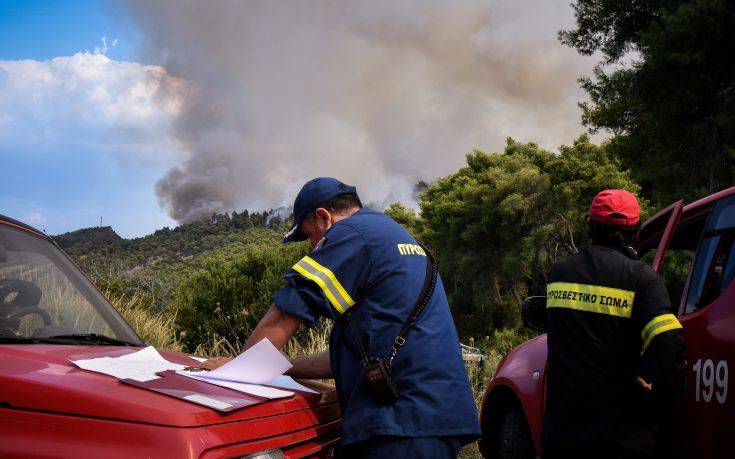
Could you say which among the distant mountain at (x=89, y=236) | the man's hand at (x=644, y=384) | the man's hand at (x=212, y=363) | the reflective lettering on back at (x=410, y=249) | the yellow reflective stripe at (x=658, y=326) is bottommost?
the man's hand at (x=644, y=384)

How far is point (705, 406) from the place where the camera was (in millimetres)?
2787

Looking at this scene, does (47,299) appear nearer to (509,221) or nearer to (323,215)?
(323,215)

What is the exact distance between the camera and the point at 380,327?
267cm

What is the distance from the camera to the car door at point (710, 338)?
105 inches

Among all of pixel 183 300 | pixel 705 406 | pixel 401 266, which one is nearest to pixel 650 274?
pixel 705 406

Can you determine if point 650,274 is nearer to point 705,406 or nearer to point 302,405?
point 705,406

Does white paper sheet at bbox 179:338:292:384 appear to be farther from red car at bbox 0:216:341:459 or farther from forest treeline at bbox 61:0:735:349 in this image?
forest treeline at bbox 61:0:735:349

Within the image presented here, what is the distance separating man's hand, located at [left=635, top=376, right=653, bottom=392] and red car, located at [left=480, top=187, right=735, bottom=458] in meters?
0.13

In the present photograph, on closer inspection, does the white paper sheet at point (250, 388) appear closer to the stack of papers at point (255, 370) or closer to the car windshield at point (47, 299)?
the stack of papers at point (255, 370)

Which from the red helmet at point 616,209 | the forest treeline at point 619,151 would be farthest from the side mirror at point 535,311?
the forest treeline at point 619,151

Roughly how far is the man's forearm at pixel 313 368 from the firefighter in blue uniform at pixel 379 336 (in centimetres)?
27

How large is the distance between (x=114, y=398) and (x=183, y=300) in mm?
15061

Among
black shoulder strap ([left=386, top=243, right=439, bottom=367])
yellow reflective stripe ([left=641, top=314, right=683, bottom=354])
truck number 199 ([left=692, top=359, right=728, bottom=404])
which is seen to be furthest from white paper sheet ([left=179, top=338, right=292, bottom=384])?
truck number 199 ([left=692, top=359, right=728, bottom=404])

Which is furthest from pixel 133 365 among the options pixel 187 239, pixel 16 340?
pixel 187 239
